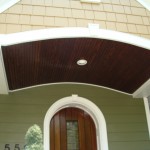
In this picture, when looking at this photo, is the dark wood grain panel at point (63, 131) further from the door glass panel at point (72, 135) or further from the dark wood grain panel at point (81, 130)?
the dark wood grain panel at point (81, 130)

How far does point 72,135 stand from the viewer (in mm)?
4742

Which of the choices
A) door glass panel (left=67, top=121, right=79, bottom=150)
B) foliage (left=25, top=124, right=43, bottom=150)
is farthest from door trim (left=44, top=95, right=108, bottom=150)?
foliage (left=25, top=124, right=43, bottom=150)

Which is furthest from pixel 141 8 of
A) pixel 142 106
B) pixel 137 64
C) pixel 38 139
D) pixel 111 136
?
pixel 38 139

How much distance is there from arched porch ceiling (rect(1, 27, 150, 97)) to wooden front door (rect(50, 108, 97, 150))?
65 centimetres

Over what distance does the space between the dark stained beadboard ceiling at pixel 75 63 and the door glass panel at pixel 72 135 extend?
830mm

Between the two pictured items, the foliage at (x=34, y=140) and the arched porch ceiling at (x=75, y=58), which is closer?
the foliage at (x=34, y=140)

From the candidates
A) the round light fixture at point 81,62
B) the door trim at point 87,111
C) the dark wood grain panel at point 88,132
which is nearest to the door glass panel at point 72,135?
the dark wood grain panel at point 88,132

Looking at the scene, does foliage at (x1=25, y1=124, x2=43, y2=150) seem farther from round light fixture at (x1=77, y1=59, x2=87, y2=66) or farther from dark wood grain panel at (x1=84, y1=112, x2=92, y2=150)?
dark wood grain panel at (x1=84, y1=112, x2=92, y2=150)

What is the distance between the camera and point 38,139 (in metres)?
3.00

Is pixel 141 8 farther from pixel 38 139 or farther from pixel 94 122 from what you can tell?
pixel 38 139

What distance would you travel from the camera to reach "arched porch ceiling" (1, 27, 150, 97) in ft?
11.5

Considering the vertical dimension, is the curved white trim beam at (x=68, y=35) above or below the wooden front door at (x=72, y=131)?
above

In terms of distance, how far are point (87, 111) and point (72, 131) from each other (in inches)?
19.2

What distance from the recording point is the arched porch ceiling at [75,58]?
3.50m
